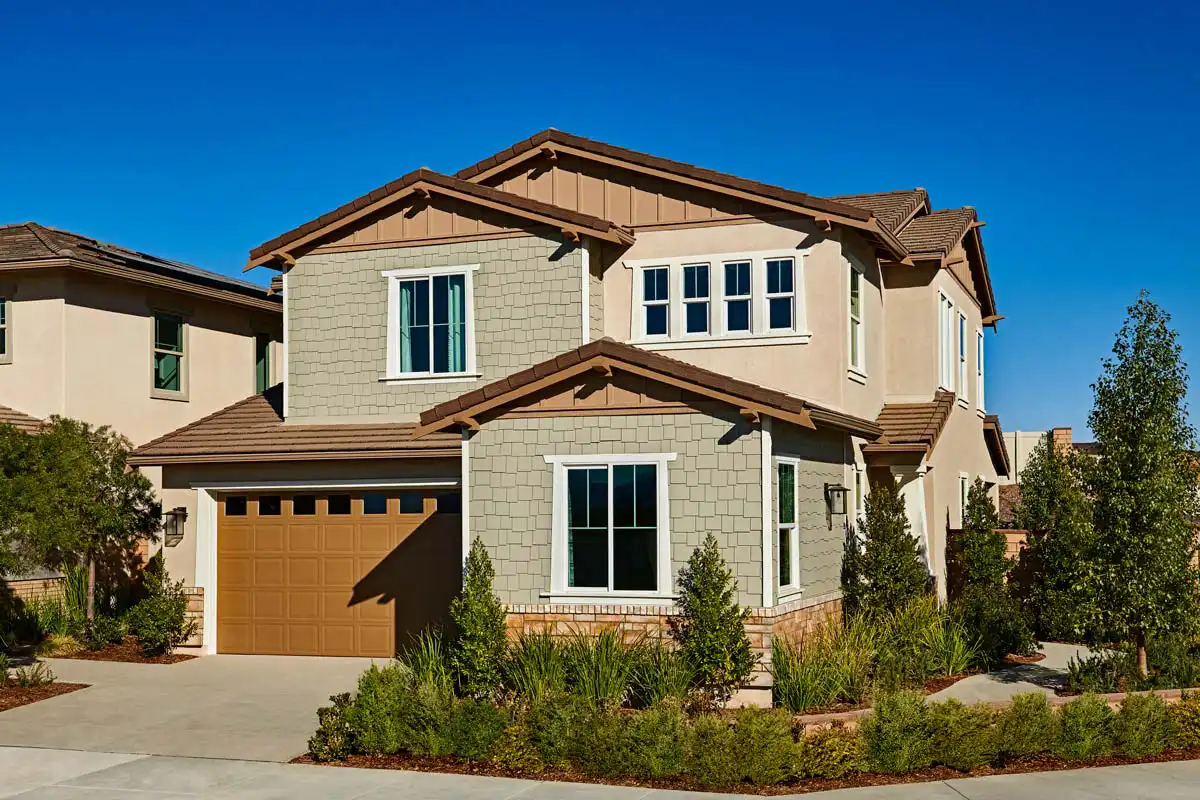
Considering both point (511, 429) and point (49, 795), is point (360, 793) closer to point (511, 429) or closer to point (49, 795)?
point (49, 795)

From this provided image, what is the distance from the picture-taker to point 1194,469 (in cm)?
1558

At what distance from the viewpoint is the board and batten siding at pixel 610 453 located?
1505cm

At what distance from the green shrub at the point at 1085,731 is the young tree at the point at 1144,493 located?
8.66ft

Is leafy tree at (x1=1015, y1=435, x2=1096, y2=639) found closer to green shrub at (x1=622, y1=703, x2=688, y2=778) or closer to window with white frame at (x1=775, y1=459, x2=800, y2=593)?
window with white frame at (x1=775, y1=459, x2=800, y2=593)

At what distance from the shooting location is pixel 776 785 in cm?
1184

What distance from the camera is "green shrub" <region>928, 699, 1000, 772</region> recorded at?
1216 centimetres

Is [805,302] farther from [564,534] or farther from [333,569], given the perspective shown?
[333,569]

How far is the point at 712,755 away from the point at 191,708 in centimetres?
696

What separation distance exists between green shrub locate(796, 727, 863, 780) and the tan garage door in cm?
793

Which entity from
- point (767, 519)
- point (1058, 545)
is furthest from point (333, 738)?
point (1058, 545)

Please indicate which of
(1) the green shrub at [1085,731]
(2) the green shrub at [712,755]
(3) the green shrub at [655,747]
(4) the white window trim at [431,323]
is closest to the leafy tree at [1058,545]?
(1) the green shrub at [1085,731]

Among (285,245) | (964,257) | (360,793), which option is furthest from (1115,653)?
(285,245)

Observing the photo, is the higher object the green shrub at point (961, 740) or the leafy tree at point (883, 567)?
the leafy tree at point (883, 567)

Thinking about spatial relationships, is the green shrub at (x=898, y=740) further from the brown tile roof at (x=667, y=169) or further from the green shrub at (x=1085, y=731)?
the brown tile roof at (x=667, y=169)
